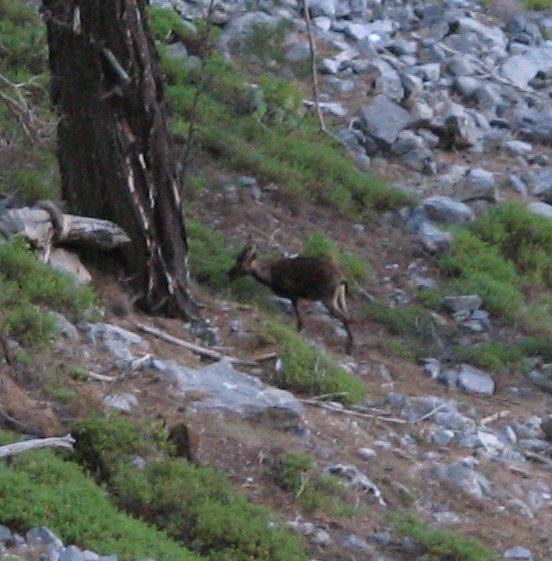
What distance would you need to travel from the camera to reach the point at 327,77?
19.5 meters

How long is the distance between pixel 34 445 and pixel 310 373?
3.81 m

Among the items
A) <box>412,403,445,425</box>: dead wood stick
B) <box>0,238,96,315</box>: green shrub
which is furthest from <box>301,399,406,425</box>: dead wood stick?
<box>0,238,96,315</box>: green shrub

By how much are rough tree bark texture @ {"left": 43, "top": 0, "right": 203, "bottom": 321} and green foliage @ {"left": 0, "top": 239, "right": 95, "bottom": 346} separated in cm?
77

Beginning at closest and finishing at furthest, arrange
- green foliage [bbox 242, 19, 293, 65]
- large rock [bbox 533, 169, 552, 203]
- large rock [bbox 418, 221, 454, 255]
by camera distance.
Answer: large rock [bbox 418, 221, 454, 255]
large rock [bbox 533, 169, 552, 203]
green foliage [bbox 242, 19, 293, 65]

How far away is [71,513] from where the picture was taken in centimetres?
827

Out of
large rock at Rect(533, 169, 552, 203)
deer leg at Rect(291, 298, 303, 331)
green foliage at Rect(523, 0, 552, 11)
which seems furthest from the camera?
green foliage at Rect(523, 0, 552, 11)

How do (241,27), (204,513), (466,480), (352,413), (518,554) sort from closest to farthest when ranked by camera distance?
1. (204,513)
2. (518,554)
3. (466,480)
4. (352,413)
5. (241,27)

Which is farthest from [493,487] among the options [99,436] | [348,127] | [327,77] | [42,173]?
[327,77]

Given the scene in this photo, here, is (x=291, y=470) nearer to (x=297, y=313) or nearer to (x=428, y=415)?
(x=428, y=415)

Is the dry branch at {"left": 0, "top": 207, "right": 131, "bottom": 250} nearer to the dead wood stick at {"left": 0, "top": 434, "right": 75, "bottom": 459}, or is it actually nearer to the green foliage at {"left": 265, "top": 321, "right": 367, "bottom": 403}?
the green foliage at {"left": 265, "top": 321, "right": 367, "bottom": 403}

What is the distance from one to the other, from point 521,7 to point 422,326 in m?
10.1

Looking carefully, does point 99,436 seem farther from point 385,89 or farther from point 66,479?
point 385,89

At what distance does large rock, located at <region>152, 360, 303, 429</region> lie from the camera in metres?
10.9

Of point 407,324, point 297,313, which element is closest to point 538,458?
point 407,324
